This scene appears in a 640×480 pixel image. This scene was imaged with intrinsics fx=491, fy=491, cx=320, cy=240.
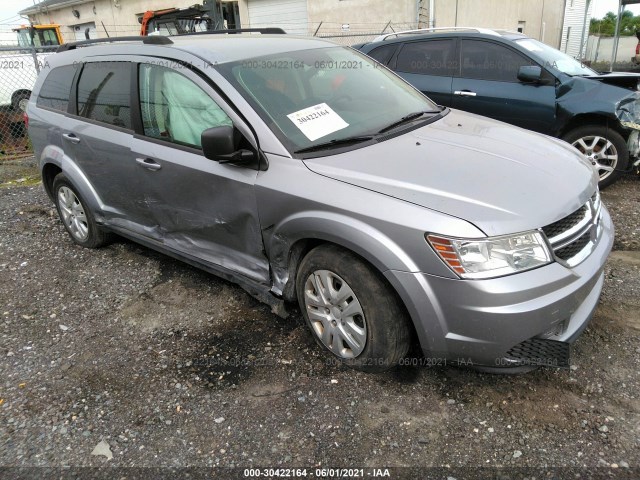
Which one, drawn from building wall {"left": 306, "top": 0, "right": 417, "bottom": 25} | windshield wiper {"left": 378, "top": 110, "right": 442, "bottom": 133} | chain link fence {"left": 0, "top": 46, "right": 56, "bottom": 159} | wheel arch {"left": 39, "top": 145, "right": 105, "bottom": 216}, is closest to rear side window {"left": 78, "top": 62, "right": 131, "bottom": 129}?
wheel arch {"left": 39, "top": 145, "right": 105, "bottom": 216}

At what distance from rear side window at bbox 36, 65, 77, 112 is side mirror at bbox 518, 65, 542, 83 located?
450cm

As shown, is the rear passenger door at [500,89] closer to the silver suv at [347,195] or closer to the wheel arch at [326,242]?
the silver suv at [347,195]

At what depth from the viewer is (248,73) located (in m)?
3.03

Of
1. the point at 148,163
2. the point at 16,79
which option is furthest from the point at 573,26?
the point at 148,163

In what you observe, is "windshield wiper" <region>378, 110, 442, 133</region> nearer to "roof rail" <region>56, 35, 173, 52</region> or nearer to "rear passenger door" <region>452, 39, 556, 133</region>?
"roof rail" <region>56, 35, 173, 52</region>

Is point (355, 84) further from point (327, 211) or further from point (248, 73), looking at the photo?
point (327, 211)

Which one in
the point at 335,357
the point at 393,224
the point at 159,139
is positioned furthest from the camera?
the point at 159,139

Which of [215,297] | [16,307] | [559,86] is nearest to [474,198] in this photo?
[215,297]

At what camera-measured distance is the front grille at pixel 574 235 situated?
7.57 feet

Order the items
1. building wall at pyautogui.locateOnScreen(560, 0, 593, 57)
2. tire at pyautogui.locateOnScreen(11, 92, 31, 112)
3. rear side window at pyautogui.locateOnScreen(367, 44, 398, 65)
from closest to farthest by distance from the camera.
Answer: rear side window at pyautogui.locateOnScreen(367, 44, 398, 65)
tire at pyautogui.locateOnScreen(11, 92, 31, 112)
building wall at pyautogui.locateOnScreen(560, 0, 593, 57)

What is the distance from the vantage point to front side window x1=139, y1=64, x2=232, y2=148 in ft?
9.91

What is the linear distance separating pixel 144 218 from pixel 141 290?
1.92ft

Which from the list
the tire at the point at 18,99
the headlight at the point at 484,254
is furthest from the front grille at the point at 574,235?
the tire at the point at 18,99

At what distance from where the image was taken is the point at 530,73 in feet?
17.6
